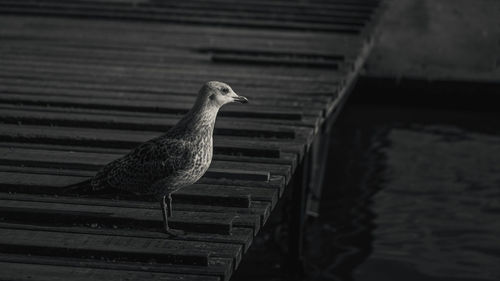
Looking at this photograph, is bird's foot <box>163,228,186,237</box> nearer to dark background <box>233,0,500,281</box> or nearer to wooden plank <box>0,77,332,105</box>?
wooden plank <box>0,77,332,105</box>

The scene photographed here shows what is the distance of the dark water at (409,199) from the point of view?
9109 millimetres

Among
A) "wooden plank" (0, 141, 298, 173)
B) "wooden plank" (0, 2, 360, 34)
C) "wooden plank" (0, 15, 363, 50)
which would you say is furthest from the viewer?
"wooden plank" (0, 2, 360, 34)

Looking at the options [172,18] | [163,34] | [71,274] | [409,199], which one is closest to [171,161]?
[71,274]

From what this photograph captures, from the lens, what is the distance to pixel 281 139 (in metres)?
6.76

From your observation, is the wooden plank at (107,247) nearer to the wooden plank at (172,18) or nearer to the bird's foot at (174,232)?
the bird's foot at (174,232)

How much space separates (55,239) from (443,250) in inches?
215

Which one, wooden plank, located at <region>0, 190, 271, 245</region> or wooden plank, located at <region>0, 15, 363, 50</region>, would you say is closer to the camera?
wooden plank, located at <region>0, 190, 271, 245</region>

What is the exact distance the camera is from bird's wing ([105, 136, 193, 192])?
490 cm

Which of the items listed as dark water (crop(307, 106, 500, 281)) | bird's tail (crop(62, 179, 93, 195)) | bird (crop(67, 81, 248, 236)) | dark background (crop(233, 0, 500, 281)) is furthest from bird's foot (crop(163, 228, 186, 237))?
dark water (crop(307, 106, 500, 281))

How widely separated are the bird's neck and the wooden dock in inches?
18.6

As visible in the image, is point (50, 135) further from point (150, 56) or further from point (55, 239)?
point (150, 56)

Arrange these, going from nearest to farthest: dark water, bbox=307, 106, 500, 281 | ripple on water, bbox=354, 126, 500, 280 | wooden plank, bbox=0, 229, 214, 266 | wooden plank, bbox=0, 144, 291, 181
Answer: wooden plank, bbox=0, 229, 214, 266 → wooden plank, bbox=0, 144, 291, 181 → ripple on water, bbox=354, 126, 500, 280 → dark water, bbox=307, 106, 500, 281

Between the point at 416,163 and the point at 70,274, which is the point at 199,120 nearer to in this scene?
the point at 70,274

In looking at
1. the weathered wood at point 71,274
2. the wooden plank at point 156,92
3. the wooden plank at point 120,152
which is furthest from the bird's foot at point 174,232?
the wooden plank at point 156,92
